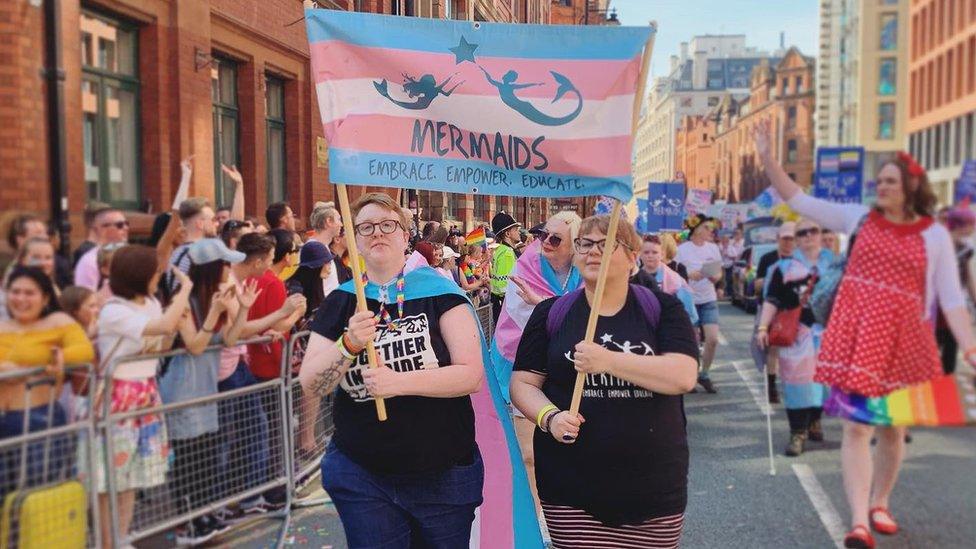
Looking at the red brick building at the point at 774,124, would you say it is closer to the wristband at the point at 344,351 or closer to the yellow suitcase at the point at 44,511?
the wristband at the point at 344,351

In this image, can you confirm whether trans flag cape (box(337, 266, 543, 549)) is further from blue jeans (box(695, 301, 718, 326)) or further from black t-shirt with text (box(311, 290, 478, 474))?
blue jeans (box(695, 301, 718, 326))

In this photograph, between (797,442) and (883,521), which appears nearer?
(883,521)

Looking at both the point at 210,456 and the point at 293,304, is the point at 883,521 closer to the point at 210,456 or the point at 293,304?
the point at 210,456

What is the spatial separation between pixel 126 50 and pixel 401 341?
1525 mm

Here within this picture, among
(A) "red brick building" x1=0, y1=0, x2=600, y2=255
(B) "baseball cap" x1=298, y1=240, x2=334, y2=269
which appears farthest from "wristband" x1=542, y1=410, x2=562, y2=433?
(B) "baseball cap" x1=298, y1=240, x2=334, y2=269

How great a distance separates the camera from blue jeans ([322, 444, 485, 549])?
3.59 meters

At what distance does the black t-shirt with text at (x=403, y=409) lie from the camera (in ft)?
11.6

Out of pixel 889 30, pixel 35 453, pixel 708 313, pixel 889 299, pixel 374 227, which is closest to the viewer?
pixel 889 299

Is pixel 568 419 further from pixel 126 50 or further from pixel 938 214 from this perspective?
pixel 126 50

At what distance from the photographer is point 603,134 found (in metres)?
3.83

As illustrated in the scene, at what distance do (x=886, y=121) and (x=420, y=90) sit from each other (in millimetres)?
2028

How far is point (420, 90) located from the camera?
3.95 metres

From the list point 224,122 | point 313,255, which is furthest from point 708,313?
point 224,122

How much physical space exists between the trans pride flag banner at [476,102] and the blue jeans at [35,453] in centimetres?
139
